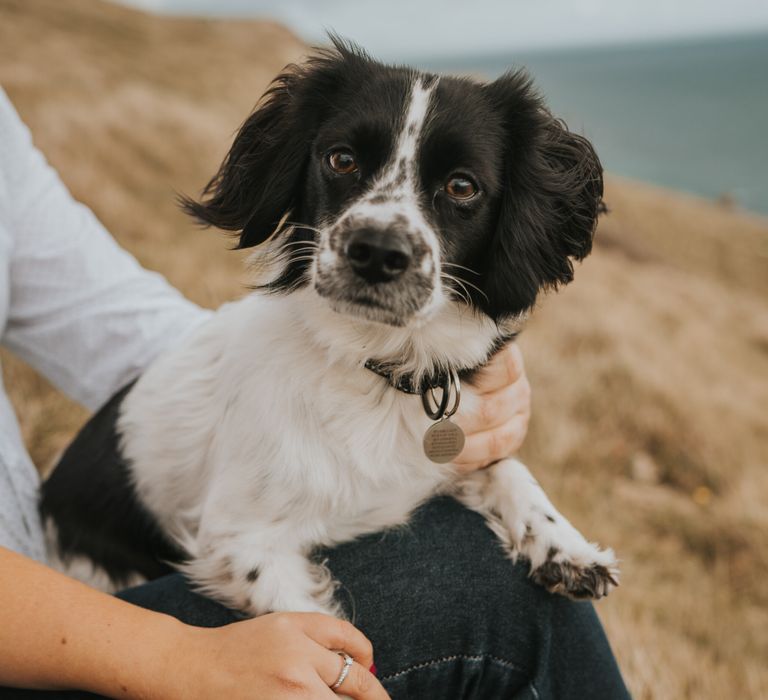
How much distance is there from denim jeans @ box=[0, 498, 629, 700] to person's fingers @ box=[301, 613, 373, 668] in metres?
0.21

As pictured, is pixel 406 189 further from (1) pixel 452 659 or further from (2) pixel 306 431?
(1) pixel 452 659

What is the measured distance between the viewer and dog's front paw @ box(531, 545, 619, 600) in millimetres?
1756

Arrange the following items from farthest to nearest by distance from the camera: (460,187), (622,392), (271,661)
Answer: (622,392) → (460,187) → (271,661)

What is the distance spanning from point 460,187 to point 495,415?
2.08 ft

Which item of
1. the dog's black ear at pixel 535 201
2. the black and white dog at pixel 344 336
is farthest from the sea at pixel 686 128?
the black and white dog at pixel 344 336

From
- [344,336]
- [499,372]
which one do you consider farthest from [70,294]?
[499,372]

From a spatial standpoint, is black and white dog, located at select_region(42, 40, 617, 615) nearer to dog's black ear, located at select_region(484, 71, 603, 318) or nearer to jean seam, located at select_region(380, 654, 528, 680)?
dog's black ear, located at select_region(484, 71, 603, 318)

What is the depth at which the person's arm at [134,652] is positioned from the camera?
4.28ft

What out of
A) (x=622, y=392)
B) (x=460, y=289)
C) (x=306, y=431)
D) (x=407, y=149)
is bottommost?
(x=622, y=392)

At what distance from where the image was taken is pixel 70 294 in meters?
2.18

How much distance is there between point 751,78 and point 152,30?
429 ft

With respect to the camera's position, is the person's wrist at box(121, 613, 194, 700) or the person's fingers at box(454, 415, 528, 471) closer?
the person's wrist at box(121, 613, 194, 700)

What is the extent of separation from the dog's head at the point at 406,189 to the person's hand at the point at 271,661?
0.72 metres

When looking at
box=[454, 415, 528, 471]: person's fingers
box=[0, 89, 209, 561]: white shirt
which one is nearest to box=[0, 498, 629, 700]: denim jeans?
box=[454, 415, 528, 471]: person's fingers
